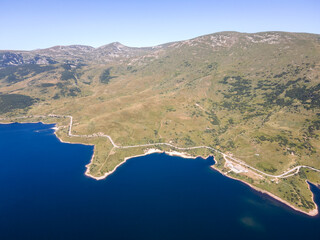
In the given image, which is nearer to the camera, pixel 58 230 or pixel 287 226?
→ pixel 58 230

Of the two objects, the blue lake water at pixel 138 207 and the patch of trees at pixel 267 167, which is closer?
the blue lake water at pixel 138 207

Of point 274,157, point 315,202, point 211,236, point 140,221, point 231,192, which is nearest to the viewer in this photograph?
point 211,236

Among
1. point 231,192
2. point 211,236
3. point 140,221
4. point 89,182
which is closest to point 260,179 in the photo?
point 231,192

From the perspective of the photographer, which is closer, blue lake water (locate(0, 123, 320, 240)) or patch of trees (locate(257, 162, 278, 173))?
blue lake water (locate(0, 123, 320, 240))

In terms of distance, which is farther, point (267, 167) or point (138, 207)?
point (267, 167)

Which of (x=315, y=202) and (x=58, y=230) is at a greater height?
(x=58, y=230)

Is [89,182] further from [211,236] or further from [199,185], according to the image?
[211,236]

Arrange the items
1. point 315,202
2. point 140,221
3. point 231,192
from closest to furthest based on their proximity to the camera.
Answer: point 140,221 < point 315,202 < point 231,192
